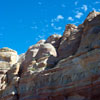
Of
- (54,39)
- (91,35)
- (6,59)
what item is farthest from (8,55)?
(91,35)

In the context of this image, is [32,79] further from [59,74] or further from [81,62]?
[81,62]

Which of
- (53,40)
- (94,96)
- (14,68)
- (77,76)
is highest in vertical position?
(53,40)

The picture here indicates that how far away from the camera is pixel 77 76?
21.3m

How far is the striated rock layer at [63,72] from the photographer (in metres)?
20.3

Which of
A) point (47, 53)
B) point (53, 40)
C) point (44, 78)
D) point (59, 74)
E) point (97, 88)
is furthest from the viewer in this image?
point (53, 40)

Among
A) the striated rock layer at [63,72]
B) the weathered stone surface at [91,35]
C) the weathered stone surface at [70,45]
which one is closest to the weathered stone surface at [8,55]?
the striated rock layer at [63,72]

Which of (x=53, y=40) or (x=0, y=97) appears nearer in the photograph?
(x=0, y=97)

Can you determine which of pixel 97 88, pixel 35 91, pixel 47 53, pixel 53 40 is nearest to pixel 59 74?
pixel 35 91

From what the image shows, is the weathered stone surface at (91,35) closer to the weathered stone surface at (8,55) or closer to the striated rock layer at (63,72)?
the striated rock layer at (63,72)

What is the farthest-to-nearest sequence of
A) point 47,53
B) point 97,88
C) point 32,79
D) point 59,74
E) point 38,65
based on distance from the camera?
point 47,53 < point 38,65 < point 32,79 < point 59,74 < point 97,88

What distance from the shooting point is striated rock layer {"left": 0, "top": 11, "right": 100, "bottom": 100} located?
2030 centimetres

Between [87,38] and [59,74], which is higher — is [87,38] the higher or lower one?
the higher one

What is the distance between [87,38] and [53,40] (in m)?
13.7

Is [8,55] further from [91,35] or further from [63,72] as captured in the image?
[91,35]
